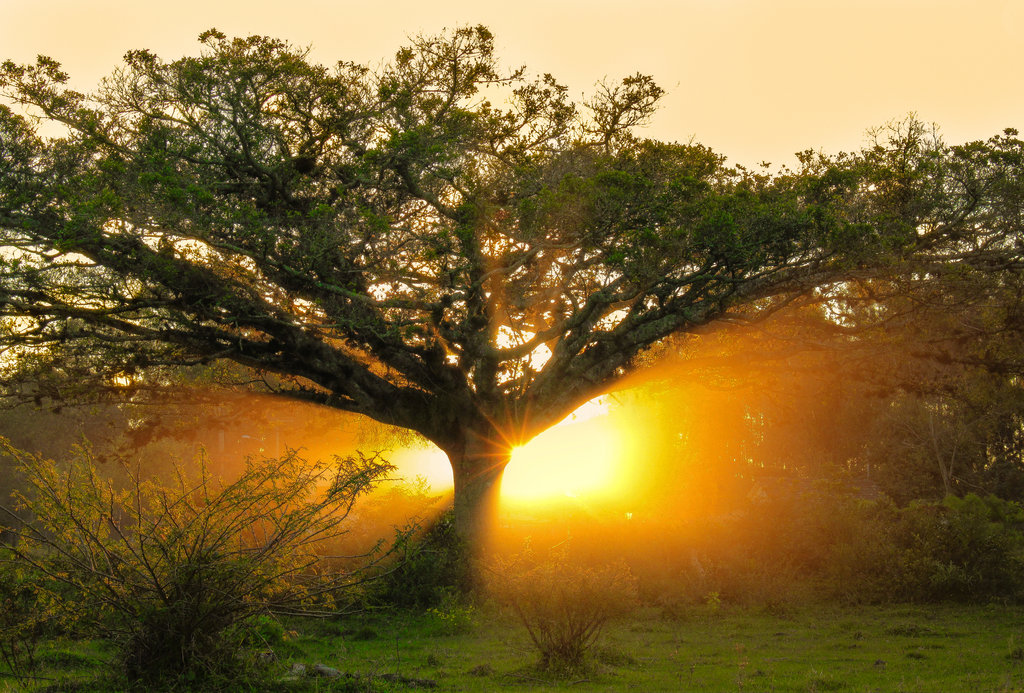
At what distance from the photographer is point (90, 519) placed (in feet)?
26.5

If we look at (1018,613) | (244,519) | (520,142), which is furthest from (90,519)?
(1018,613)

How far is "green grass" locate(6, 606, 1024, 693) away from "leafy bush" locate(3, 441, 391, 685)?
2.23ft

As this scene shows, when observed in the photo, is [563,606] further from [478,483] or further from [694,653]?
[478,483]

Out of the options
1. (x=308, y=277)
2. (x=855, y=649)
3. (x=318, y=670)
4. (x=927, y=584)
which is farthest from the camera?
(x=927, y=584)

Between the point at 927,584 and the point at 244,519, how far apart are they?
17587 mm

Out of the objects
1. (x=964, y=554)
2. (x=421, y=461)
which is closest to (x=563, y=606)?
(x=964, y=554)

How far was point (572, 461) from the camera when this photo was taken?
4728 centimetres

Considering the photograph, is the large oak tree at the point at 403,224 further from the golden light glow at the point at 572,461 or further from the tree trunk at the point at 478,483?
the golden light glow at the point at 572,461

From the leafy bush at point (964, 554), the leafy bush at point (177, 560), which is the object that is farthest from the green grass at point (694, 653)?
the leafy bush at point (964, 554)

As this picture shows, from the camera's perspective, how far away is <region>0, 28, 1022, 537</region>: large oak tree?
1686 cm

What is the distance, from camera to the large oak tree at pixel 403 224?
1686 centimetres

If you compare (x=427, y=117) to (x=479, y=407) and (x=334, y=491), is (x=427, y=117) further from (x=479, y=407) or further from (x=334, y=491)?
(x=334, y=491)

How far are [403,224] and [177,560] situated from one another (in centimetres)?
1158

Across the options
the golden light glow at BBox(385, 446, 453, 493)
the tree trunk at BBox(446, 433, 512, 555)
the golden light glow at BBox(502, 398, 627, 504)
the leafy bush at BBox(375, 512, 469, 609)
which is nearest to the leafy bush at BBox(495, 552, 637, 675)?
the leafy bush at BBox(375, 512, 469, 609)
